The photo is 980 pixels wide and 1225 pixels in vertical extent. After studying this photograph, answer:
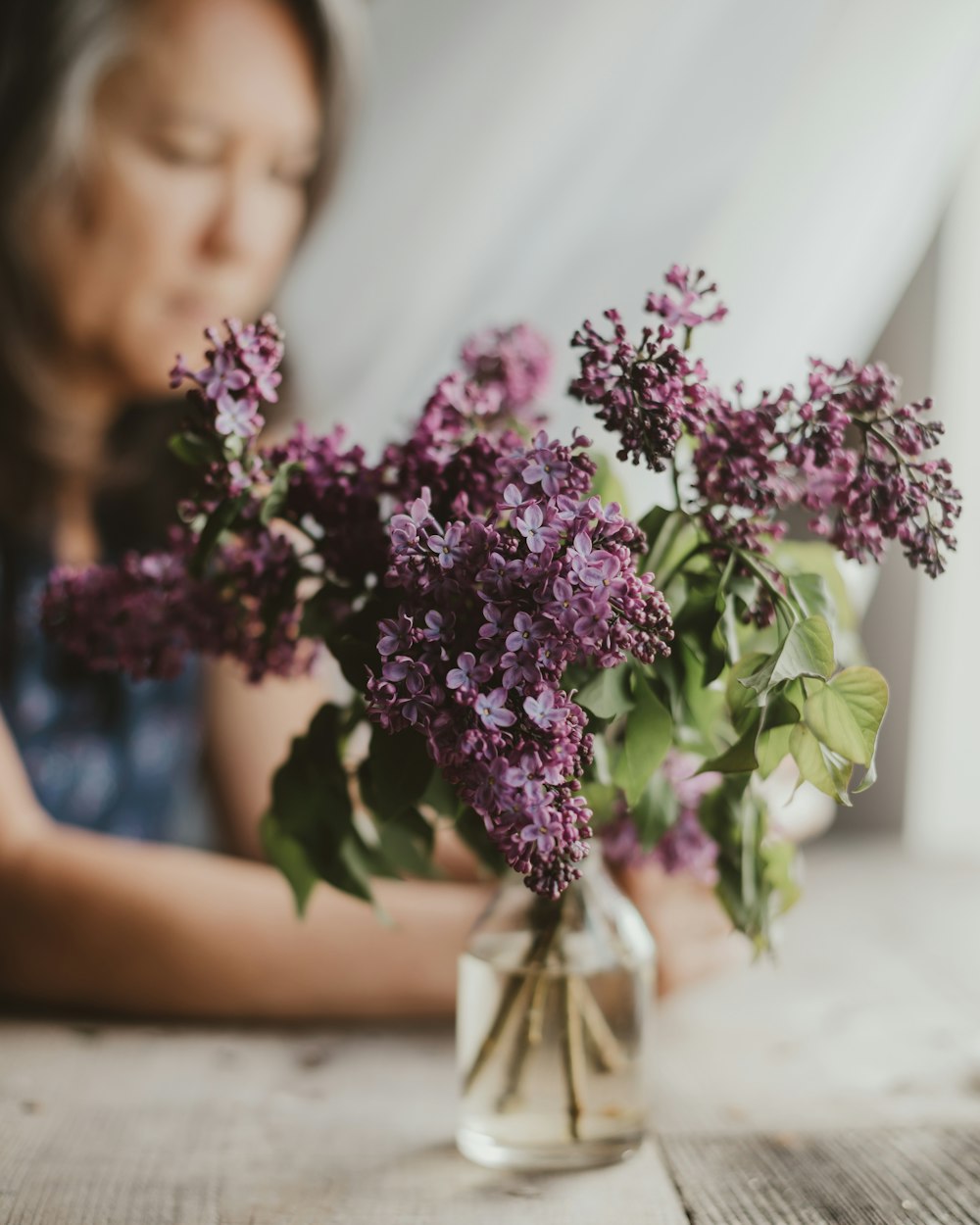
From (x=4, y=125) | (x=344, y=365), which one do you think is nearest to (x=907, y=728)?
(x=344, y=365)

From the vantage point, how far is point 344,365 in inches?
51.6

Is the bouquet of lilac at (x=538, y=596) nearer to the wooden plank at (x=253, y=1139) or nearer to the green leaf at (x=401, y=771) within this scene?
the green leaf at (x=401, y=771)

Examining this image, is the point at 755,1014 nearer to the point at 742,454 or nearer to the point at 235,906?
the point at 235,906

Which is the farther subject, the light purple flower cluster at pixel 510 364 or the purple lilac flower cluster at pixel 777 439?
the light purple flower cluster at pixel 510 364

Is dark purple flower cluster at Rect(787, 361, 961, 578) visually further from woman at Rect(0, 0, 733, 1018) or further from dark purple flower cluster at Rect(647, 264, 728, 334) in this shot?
woman at Rect(0, 0, 733, 1018)

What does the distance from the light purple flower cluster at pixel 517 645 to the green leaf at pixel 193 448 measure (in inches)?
5.2

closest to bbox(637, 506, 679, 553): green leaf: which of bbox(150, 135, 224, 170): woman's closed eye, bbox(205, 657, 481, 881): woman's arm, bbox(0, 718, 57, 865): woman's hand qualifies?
bbox(0, 718, 57, 865): woman's hand

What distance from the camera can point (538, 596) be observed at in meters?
0.42

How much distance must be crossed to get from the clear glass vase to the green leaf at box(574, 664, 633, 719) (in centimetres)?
16

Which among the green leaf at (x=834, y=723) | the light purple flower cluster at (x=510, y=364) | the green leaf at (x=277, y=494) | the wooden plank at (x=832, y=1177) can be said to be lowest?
the wooden plank at (x=832, y=1177)

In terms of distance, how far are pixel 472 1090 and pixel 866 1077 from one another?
30 cm

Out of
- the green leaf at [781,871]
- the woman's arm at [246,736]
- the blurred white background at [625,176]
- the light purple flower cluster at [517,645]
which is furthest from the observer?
the woman's arm at [246,736]

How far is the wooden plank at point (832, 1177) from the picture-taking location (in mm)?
570

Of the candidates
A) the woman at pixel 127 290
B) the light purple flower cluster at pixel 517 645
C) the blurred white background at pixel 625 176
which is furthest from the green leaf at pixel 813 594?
the blurred white background at pixel 625 176
